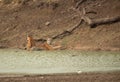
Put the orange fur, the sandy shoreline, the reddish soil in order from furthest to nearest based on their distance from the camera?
the reddish soil
the orange fur
the sandy shoreline

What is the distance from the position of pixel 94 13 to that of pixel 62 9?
286 cm

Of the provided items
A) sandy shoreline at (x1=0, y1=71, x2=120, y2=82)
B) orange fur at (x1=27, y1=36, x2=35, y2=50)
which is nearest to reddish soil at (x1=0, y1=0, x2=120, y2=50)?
orange fur at (x1=27, y1=36, x2=35, y2=50)

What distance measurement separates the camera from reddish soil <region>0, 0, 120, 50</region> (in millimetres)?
23364

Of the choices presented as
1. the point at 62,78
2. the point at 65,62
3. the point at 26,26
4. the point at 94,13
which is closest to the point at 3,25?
the point at 26,26

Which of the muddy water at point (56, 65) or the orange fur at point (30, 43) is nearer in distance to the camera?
the muddy water at point (56, 65)

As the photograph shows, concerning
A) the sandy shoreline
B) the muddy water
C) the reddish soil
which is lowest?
the sandy shoreline

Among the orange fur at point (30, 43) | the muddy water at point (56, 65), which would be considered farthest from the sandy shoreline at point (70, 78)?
the orange fur at point (30, 43)

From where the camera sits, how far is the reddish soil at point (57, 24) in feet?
76.7

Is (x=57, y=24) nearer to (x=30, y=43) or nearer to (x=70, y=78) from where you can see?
(x=30, y=43)

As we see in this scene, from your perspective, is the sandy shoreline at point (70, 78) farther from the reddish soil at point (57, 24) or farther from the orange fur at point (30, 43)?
the orange fur at point (30, 43)

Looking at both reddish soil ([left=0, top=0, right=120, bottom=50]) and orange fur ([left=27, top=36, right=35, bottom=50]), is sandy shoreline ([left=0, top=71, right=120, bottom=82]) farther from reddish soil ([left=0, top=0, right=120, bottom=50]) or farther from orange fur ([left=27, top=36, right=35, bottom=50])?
orange fur ([left=27, top=36, right=35, bottom=50])

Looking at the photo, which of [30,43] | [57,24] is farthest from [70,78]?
[57,24]

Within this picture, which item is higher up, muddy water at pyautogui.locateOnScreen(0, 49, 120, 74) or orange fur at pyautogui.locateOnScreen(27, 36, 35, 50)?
orange fur at pyautogui.locateOnScreen(27, 36, 35, 50)

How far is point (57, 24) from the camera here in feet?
89.0
